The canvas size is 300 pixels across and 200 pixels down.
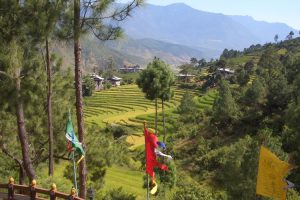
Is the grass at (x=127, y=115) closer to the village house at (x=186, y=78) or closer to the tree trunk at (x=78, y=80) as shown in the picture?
the tree trunk at (x=78, y=80)

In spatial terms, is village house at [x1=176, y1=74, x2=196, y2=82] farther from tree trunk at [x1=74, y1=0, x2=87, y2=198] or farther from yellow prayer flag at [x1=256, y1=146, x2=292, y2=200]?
yellow prayer flag at [x1=256, y1=146, x2=292, y2=200]

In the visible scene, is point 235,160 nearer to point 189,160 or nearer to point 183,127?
point 189,160

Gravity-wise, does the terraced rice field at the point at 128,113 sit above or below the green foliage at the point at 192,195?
below

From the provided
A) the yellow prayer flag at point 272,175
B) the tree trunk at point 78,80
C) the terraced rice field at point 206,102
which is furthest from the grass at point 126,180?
the terraced rice field at point 206,102

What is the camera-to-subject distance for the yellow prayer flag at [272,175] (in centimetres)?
1197

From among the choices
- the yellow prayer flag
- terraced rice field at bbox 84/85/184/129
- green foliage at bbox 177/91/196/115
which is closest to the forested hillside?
the yellow prayer flag

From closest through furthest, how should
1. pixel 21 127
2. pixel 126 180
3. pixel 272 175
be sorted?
pixel 272 175, pixel 21 127, pixel 126 180

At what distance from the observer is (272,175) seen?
1220cm

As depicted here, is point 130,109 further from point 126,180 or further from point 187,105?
point 126,180

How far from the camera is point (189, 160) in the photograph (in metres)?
48.8

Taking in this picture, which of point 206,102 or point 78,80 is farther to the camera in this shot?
point 206,102

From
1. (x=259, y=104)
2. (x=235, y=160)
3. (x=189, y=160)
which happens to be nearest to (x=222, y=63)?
(x=259, y=104)

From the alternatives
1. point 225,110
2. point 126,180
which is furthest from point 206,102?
point 126,180

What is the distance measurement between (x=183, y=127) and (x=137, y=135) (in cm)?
777
